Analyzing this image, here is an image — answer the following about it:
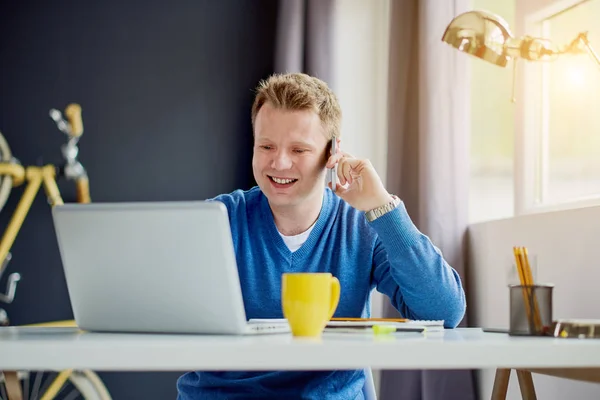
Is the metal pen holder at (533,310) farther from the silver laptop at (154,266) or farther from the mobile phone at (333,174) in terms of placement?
the mobile phone at (333,174)

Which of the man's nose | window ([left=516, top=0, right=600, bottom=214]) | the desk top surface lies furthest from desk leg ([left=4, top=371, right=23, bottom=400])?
window ([left=516, top=0, right=600, bottom=214])

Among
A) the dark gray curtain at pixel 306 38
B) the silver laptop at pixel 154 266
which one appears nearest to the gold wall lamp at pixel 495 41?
the silver laptop at pixel 154 266

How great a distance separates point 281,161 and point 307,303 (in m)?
0.82

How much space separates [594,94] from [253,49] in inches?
78.2

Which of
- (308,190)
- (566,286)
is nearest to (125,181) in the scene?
(308,190)

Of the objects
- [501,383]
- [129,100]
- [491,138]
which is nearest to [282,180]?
[501,383]

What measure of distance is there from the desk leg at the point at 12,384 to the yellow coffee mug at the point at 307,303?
41 centimetres

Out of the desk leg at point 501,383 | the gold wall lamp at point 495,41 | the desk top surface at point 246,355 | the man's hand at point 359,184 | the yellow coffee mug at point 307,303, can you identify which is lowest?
the desk leg at point 501,383

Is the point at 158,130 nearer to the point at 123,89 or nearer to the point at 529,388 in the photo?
the point at 123,89

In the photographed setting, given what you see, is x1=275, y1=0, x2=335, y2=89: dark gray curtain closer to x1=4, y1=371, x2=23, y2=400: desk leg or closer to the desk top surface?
x1=4, y1=371, x2=23, y2=400: desk leg

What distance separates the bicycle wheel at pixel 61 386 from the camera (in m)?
3.15

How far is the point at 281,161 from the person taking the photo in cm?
179

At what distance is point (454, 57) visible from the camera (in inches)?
103

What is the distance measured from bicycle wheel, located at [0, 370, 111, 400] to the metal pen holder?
2.26 metres
